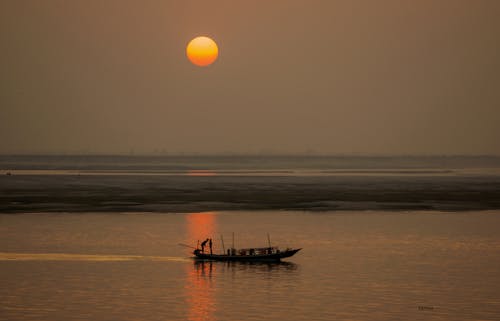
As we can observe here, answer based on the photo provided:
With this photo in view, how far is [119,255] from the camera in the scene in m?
58.1

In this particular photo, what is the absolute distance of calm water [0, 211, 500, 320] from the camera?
134 ft

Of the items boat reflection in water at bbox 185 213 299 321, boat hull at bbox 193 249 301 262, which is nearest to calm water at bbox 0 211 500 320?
boat reflection in water at bbox 185 213 299 321

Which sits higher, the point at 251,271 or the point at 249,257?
the point at 249,257

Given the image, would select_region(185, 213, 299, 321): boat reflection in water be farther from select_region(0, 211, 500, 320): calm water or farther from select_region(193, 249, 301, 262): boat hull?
select_region(193, 249, 301, 262): boat hull

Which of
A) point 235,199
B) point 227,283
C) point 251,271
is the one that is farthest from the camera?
point 235,199

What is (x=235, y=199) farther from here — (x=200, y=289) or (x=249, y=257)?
(x=200, y=289)

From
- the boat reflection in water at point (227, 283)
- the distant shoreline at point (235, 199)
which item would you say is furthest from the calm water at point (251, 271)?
the distant shoreline at point (235, 199)

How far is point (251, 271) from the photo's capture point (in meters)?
52.3

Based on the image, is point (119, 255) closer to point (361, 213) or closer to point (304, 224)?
point (304, 224)

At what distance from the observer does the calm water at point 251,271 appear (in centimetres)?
4075

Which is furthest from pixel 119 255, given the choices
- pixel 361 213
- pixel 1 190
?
pixel 1 190

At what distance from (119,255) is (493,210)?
4915 centimetres

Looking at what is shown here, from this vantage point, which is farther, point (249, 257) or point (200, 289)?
Answer: point (249, 257)

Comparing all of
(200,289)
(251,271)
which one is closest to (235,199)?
(251,271)
